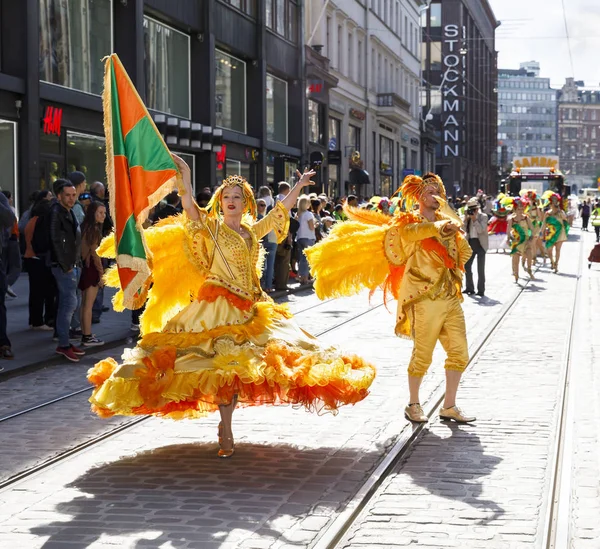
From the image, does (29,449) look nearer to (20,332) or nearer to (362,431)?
(362,431)

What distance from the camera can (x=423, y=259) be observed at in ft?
27.7

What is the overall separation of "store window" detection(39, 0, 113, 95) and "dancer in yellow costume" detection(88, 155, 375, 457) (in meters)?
14.3

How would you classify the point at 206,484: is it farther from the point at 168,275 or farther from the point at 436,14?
the point at 436,14

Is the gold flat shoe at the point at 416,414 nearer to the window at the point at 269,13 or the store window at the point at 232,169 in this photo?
the store window at the point at 232,169

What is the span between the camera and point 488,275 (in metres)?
26.0

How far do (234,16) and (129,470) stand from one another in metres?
26.6

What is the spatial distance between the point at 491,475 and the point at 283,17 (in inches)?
1264

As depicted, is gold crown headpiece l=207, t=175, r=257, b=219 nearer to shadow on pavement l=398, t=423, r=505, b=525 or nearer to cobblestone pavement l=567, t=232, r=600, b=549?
shadow on pavement l=398, t=423, r=505, b=525

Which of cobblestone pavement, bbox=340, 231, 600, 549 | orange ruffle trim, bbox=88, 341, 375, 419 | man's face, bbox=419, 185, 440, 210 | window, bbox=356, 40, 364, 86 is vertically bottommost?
cobblestone pavement, bbox=340, 231, 600, 549

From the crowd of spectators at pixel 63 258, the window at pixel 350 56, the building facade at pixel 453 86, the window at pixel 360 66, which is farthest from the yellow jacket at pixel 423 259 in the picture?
the building facade at pixel 453 86

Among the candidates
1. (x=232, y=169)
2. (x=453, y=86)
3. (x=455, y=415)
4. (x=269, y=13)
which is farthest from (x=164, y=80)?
(x=453, y=86)

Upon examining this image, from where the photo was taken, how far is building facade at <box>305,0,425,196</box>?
4319 centimetres

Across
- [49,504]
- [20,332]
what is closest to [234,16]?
[20,332]

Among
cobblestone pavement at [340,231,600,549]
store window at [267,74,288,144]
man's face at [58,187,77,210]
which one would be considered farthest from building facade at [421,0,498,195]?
cobblestone pavement at [340,231,600,549]
